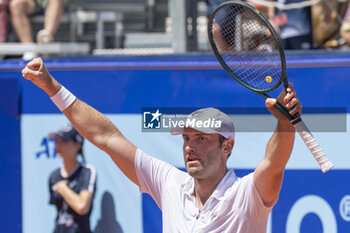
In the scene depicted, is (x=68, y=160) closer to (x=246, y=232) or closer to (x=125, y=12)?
(x=246, y=232)

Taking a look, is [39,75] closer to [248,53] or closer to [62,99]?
[62,99]

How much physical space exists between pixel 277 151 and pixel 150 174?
75 centimetres

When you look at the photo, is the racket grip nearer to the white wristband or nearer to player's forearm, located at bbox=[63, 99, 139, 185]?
player's forearm, located at bbox=[63, 99, 139, 185]

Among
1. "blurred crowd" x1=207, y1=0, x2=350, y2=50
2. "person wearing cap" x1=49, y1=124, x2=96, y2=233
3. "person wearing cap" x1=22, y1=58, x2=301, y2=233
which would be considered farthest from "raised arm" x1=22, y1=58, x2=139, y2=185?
"blurred crowd" x1=207, y1=0, x2=350, y2=50

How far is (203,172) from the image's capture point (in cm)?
292

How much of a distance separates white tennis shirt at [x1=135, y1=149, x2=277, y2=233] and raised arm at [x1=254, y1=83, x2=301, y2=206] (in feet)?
0.18

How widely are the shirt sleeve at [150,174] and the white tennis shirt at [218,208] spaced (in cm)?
5

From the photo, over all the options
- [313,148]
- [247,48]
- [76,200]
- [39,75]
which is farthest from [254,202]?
[76,200]

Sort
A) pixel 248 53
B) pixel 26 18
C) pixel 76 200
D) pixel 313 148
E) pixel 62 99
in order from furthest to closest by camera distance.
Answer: pixel 26 18
pixel 76 200
pixel 248 53
pixel 62 99
pixel 313 148

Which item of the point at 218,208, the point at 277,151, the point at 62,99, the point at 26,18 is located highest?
the point at 26,18

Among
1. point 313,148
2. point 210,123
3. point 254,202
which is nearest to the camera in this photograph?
point 313,148

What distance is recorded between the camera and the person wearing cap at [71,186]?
4137mm

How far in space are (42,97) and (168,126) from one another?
47.6 inches

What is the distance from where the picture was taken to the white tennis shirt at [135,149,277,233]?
112 inches
